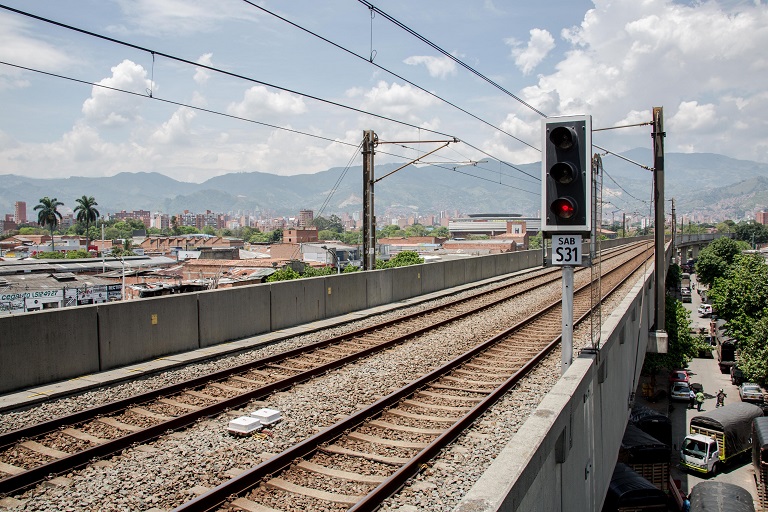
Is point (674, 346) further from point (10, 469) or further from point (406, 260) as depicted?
point (10, 469)

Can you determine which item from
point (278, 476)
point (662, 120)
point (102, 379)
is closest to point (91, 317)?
point (102, 379)

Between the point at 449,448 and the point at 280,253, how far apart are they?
356 feet

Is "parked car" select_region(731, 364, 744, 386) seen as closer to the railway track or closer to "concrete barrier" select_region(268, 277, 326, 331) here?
"concrete barrier" select_region(268, 277, 326, 331)

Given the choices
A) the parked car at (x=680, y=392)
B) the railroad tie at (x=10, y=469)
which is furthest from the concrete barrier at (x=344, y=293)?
the parked car at (x=680, y=392)

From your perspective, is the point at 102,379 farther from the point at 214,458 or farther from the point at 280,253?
the point at 280,253

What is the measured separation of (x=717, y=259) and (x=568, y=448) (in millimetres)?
92154

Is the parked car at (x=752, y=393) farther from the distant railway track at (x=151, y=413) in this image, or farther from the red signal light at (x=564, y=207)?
the red signal light at (x=564, y=207)

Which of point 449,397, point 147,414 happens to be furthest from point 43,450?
point 449,397

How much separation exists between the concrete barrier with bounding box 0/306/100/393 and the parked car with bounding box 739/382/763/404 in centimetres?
4121

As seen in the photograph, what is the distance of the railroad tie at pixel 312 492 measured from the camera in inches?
236

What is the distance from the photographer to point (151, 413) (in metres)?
8.56

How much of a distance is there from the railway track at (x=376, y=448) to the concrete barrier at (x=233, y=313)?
17.1 ft

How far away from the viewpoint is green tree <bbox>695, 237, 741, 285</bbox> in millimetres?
86938

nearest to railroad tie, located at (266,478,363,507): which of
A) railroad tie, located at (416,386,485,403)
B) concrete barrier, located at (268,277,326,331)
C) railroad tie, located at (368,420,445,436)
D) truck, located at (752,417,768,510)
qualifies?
railroad tie, located at (368,420,445,436)
